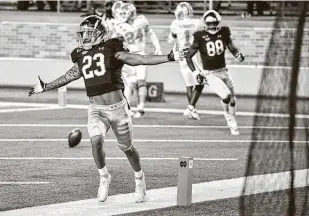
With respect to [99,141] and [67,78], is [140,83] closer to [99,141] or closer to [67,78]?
[67,78]

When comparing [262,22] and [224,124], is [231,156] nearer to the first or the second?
[224,124]

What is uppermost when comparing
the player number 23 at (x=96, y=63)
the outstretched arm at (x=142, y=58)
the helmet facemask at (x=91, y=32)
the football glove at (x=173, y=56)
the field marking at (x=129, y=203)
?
the helmet facemask at (x=91, y=32)

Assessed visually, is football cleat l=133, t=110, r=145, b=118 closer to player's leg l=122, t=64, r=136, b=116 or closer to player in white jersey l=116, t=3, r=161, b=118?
player in white jersey l=116, t=3, r=161, b=118

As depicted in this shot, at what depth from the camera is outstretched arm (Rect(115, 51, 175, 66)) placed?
1005cm

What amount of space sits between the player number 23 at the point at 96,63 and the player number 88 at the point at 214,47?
6.97 metres

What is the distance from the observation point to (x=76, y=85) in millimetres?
26328

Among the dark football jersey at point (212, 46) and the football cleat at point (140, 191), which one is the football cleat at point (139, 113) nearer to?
the dark football jersey at point (212, 46)

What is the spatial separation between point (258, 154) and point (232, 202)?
3.96 m

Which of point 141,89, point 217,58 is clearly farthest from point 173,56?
point 141,89

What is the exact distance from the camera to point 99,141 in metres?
10.5

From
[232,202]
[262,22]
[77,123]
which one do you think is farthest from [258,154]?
[262,22]

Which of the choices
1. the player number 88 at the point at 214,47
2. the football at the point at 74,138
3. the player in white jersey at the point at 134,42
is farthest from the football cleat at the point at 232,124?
the football at the point at 74,138

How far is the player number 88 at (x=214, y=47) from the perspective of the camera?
1755cm

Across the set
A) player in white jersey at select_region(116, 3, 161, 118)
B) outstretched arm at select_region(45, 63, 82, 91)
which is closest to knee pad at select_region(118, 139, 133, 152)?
outstretched arm at select_region(45, 63, 82, 91)
